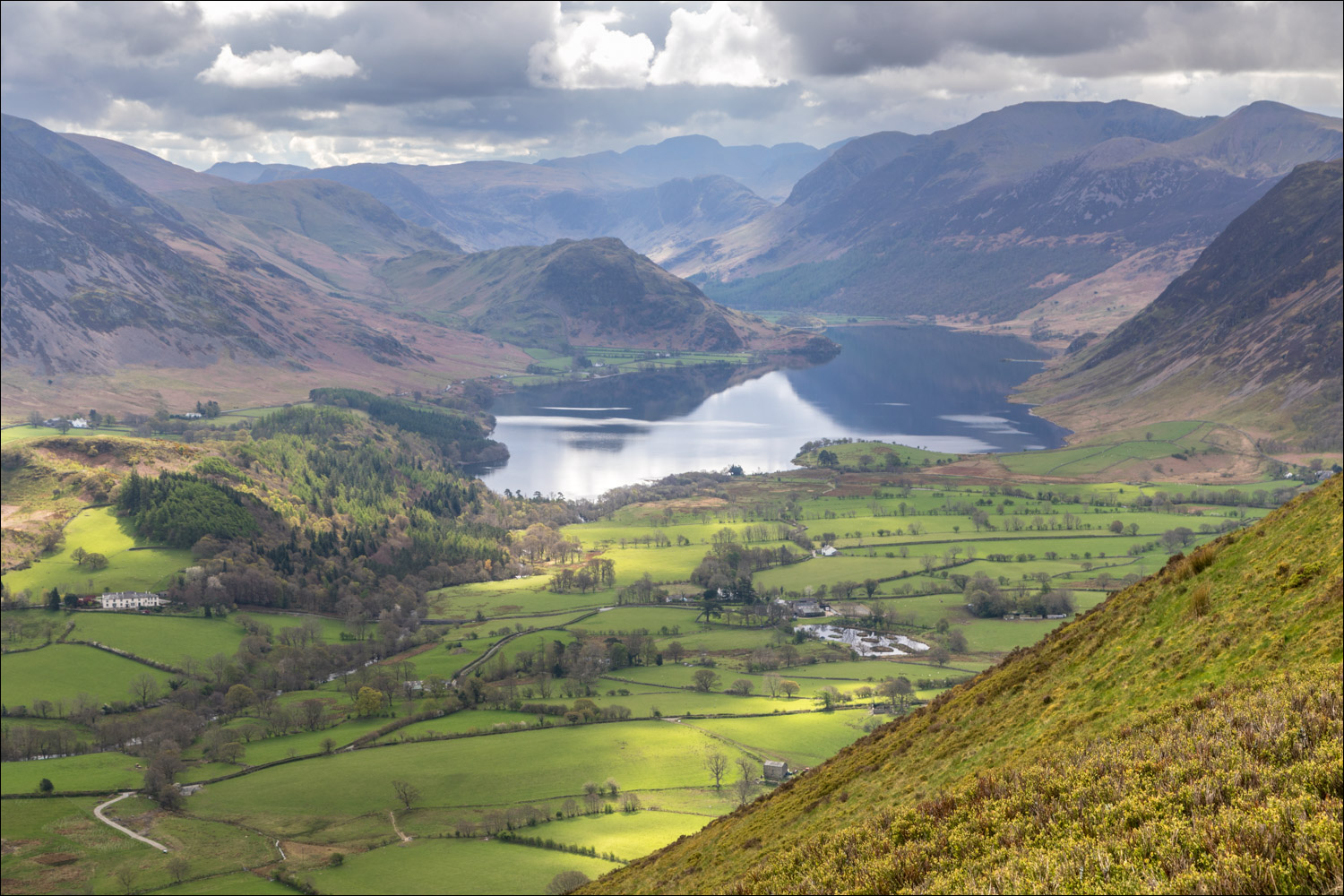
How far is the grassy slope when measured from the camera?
1237 centimetres

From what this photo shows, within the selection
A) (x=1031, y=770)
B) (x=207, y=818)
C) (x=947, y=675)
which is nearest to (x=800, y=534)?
(x=947, y=675)

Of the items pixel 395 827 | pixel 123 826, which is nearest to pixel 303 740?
pixel 123 826

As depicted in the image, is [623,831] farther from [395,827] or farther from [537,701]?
[537,701]

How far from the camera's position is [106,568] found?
5202 inches

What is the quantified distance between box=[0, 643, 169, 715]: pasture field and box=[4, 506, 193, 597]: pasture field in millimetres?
19482

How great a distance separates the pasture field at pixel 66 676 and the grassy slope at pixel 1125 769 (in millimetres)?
85646

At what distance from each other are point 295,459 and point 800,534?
105 m

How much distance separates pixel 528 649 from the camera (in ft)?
364

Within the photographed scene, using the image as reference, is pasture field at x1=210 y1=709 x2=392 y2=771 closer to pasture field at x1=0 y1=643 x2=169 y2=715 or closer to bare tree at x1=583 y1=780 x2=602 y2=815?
pasture field at x1=0 y1=643 x2=169 y2=715

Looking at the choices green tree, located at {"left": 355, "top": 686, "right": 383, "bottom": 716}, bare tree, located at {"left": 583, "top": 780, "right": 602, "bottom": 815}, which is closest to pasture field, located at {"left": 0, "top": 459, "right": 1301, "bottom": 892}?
bare tree, located at {"left": 583, "top": 780, "right": 602, "bottom": 815}

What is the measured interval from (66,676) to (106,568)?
33994mm

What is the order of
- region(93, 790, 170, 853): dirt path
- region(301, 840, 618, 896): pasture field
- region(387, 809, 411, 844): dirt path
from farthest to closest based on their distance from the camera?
region(93, 790, 170, 853): dirt path, region(387, 809, 411, 844): dirt path, region(301, 840, 618, 896): pasture field

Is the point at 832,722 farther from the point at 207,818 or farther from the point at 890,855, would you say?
the point at 890,855

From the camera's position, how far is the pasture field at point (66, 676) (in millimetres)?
97312
